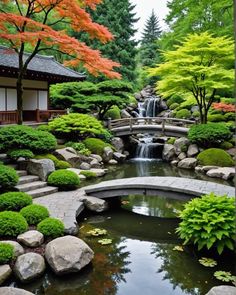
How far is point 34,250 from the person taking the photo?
646 centimetres

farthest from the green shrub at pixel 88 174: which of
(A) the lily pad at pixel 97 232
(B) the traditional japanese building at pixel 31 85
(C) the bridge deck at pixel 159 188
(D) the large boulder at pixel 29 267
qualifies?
(D) the large boulder at pixel 29 267

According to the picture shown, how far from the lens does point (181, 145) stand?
19562mm

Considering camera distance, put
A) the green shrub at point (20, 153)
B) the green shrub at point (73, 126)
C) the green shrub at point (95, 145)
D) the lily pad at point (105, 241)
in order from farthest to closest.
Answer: the green shrub at point (95, 145), the green shrub at point (73, 126), the green shrub at point (20, 153), the lily pad at point (105, 241)

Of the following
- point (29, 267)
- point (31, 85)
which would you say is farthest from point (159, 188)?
point (31, 85)

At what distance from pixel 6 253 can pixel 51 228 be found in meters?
1.25

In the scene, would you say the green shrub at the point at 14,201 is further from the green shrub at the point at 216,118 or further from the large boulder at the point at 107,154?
the green shrub at the point at 216,118

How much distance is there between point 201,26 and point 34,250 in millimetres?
21266

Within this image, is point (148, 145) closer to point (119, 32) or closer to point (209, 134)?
point (209, 134)

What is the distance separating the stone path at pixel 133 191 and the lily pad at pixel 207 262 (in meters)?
2.72

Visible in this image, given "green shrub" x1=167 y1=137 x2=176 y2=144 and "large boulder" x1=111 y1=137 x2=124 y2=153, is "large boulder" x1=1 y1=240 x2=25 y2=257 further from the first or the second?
"green shrub" x1=167 y1=137 x2=176 y2=144

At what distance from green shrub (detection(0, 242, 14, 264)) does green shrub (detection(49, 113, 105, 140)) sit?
39.4 ft

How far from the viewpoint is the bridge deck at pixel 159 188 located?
9.39m

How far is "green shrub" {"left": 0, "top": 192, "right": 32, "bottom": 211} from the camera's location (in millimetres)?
7777

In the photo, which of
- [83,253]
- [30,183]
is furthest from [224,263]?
[30,183]
